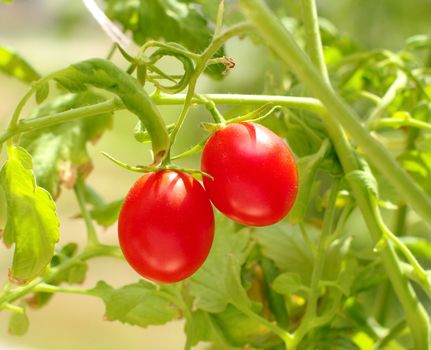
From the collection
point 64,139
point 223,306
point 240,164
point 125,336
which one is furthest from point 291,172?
point 125,336

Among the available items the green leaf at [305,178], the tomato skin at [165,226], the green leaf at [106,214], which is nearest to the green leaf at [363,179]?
the green leaf at [305,178]

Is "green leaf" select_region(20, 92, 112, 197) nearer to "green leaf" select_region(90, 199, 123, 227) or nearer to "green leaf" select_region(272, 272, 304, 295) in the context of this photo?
"green leaf" select_region(90, 199, 123, 227)

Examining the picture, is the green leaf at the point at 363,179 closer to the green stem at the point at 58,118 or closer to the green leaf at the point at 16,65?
the green stem at the point at 58,118

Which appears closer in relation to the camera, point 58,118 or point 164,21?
point 58,118

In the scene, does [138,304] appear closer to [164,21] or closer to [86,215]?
[86,215]

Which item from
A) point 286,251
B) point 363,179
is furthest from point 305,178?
point 286,251
